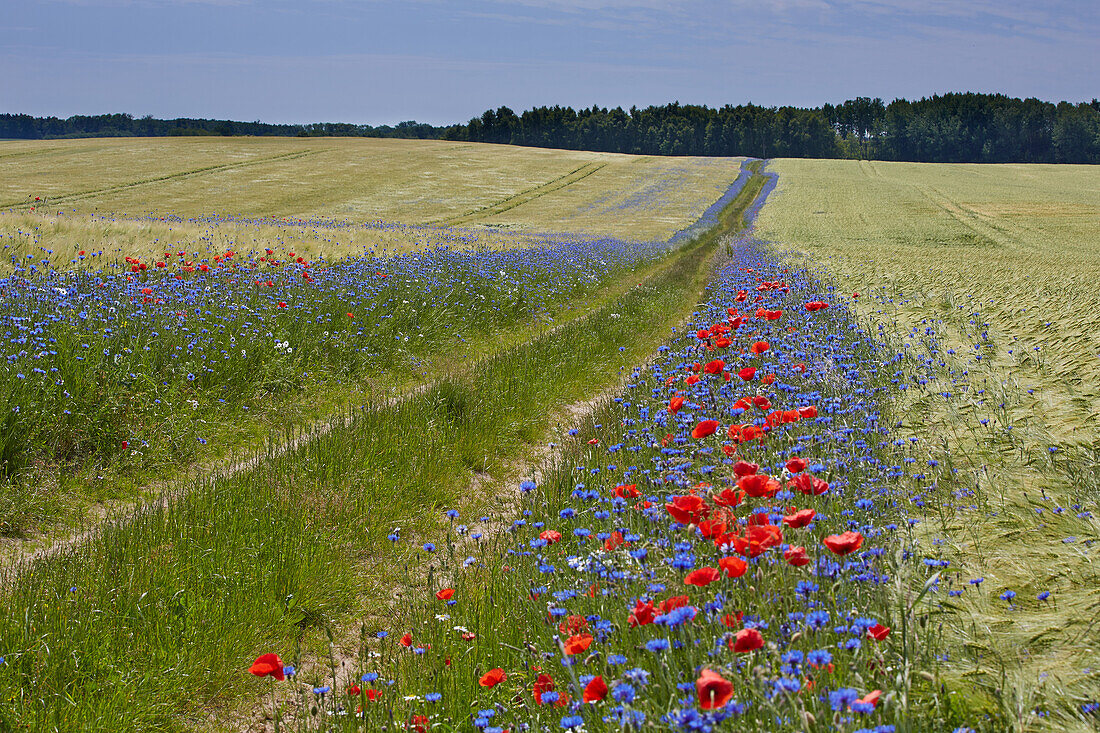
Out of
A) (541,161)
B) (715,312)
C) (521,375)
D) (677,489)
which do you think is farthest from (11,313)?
(541,161)

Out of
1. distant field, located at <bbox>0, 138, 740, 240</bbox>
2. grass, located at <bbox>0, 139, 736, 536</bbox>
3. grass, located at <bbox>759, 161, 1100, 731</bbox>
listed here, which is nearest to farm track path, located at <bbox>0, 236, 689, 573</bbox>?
grass, located at <bbox>0, 139, 736, 536</bbox>

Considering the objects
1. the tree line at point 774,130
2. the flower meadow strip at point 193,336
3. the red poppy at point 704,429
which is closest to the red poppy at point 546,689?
the red poppy at point 704,429

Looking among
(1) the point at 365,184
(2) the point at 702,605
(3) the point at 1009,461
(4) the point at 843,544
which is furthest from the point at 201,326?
(1) the point at 365,184

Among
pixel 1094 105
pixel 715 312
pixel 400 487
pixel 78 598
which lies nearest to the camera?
pixel 78 598

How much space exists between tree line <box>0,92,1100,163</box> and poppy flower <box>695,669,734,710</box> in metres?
107

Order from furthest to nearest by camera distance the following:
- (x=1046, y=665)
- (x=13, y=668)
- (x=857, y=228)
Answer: (x=857, y=228)
(x=13, y=668)
(x=1046, y=665)

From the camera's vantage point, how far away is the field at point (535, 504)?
84.7 inches

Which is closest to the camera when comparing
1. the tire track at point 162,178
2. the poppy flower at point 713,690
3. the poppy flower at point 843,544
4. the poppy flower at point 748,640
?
the poppy flower at point 713,690

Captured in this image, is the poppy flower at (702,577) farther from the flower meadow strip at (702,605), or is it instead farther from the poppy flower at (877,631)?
the poppy flower at (877,631)

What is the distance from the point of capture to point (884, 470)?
3.60 metres

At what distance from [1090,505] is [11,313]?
8.14 m

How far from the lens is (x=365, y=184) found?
44.3 meters

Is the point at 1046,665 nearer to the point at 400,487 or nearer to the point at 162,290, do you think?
the point at 400,487

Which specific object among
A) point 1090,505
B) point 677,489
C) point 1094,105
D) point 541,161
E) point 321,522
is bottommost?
point 321,522
